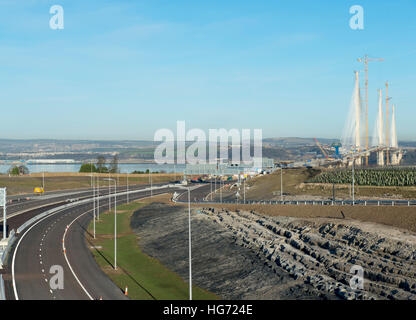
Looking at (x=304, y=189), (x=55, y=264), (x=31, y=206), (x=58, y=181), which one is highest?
(x=304, y=189)

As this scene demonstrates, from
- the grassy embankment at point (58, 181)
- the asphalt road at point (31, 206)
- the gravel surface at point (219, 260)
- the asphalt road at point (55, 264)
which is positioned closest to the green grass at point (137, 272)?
the gravel surface at point (219, 260)

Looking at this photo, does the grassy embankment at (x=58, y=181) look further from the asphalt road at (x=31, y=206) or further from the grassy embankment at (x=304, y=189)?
the grassy embankment at (x=304, y=189)

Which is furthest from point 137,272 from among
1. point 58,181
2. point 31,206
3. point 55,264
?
point 58,181

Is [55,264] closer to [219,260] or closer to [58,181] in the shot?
[219,260]

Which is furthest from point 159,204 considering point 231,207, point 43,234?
point 43,234

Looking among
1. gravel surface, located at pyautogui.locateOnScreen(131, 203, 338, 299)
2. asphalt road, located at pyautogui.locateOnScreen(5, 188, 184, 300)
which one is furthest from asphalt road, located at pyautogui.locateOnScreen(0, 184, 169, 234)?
gravel surface, located at pyautogui.locateOnScreen(131, 203, 338, 299)

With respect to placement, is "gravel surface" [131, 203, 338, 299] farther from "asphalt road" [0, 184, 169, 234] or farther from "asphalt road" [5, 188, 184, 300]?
"asphalt road" [0, 184, 169, 234]

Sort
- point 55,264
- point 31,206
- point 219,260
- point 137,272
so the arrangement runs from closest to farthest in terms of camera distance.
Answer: point 137,272
point 55,264
point 219,260
point 31,206
